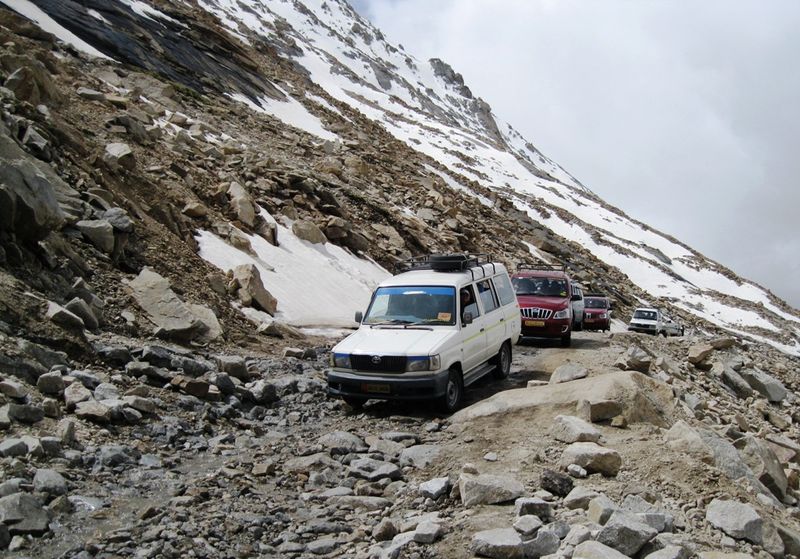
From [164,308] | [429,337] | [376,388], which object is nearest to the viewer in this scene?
[376,388]

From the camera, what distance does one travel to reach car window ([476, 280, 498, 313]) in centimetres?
1109

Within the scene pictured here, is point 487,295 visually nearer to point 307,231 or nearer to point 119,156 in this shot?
point 307,231

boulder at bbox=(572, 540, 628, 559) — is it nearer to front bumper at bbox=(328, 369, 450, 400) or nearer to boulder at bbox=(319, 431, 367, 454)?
boulder at bbox=(319, 431, 367, 454)

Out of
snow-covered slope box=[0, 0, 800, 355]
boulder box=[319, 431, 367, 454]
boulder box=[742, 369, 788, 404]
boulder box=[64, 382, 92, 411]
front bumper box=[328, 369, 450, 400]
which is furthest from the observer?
snow-covered slope box=[0, 0, 800, 355]

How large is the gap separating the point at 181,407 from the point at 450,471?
3.59 meters

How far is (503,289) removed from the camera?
12273 mm

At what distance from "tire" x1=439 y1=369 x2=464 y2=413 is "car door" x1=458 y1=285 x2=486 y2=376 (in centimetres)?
23

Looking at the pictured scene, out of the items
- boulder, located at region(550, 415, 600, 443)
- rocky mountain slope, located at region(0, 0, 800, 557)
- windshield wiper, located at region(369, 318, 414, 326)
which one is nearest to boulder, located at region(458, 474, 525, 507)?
rocky mountain slope, located at region(0, 0, 800, 557)

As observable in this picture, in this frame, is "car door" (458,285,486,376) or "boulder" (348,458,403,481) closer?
"boulder" (348,458,403,481)

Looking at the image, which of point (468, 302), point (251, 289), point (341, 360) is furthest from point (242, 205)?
point (341, 360)

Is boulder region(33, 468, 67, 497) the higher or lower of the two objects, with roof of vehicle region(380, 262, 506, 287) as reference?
lower

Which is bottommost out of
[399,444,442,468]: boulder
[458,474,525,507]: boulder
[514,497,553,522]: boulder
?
[399,444,442,468]: boulder

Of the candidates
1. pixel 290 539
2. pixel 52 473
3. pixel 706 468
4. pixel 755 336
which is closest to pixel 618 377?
pixel 706 468

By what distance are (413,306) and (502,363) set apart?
254 centimetres
